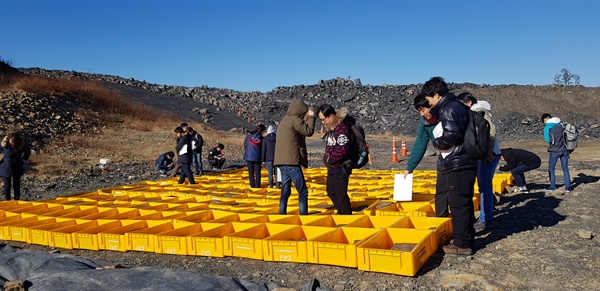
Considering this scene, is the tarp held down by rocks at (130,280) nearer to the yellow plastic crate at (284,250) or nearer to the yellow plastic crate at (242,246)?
the yellow plastic crate at (284,250)

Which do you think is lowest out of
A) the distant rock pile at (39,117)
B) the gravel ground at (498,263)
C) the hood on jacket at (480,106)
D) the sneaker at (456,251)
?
the gravel ground at (498,263)

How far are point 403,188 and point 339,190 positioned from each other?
2.84ft

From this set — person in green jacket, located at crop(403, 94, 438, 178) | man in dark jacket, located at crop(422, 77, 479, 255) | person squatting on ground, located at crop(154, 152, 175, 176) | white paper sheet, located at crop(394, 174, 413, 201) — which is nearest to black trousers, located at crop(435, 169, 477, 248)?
man in dark jacket, located at crop(422, 77, 479, 255)

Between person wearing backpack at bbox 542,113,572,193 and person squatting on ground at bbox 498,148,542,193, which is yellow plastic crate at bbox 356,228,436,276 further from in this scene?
person wearing backpack at bbox 542,113,572,193

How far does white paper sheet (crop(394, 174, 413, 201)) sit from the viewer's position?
5.79m

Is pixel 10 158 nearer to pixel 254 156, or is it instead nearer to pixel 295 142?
pixel 254 156

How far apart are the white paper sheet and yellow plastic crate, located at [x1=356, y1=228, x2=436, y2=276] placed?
2.43 ft

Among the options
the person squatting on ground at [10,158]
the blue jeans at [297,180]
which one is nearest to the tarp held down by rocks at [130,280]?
the blue jeans at [297,180]

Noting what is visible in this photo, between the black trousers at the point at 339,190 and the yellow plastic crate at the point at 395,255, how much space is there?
120cm

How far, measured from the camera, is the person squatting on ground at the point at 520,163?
8797 millimetres

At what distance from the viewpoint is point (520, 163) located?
29.3 ft

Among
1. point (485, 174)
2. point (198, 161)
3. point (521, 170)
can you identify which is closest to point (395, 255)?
point (485, 174)

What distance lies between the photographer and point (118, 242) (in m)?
5.86

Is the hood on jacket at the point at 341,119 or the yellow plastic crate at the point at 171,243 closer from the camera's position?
the yellow plastic crate at the point at 171,243
